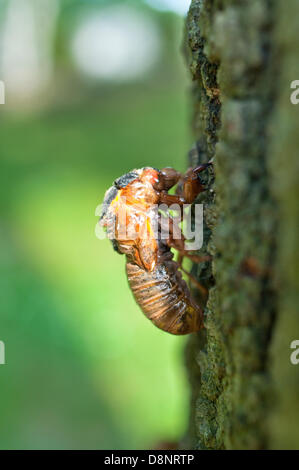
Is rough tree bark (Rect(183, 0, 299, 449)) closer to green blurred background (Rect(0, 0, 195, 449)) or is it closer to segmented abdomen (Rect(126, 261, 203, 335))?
segmented abdomen (Rect(126, 261, 203, 335))

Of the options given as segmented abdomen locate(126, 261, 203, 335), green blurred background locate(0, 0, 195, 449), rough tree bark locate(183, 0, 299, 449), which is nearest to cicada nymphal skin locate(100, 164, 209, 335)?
segmented abdomen locate(126, 261, 203, 335)

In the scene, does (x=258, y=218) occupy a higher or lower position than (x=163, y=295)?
higher

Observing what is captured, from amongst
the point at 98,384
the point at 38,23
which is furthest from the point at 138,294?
the point at 38,23

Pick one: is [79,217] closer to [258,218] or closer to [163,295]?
[163,295]


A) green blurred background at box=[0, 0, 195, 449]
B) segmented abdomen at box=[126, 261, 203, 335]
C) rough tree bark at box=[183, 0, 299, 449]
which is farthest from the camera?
green blurred background at box=[0, 0, 195, 449]

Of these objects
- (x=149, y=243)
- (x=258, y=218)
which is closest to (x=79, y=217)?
(x=149, y=243)
